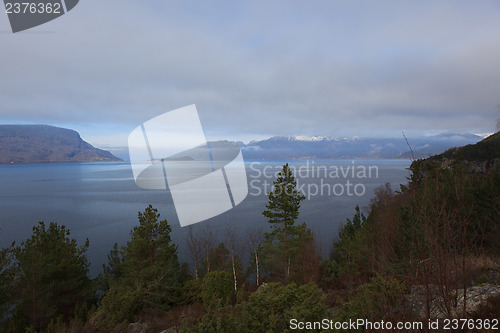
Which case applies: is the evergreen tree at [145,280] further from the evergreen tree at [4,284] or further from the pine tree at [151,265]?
the evergreen tree at [4,284]

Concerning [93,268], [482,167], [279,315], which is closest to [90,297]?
[93,268]

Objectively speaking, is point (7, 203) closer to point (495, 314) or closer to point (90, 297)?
point (90, 297)

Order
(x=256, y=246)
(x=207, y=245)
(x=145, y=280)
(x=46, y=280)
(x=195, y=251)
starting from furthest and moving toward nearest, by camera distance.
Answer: (x=256, y=246) → (x=195, y=251) → (x=207, y=245) → (x=145, y=280) → (x=46, y=280)

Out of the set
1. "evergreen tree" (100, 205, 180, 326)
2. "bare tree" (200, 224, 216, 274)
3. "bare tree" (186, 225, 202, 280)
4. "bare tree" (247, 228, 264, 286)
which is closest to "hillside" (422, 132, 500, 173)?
"bare tree" (247, 228, 264, 286)

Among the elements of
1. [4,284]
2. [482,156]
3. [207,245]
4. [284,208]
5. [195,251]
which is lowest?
[195,251]

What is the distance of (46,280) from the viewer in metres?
14.5

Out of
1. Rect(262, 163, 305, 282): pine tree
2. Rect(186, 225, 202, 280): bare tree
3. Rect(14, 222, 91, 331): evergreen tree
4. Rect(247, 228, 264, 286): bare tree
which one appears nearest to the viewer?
Rect(14, 222, 91, 331): evergreen tree

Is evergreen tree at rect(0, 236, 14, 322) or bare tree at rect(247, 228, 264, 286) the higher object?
evergreen tree at rect(0, 236, 14, 322)

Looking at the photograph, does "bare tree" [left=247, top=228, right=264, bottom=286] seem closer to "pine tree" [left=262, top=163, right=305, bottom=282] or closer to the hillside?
"pine tree" [left=262, top=163, right=305, bottom=282]

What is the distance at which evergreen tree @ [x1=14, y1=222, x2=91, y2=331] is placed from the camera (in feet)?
43.8

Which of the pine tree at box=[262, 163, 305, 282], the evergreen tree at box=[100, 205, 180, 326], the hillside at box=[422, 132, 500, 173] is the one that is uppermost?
the hillside at box=[422, 132, 500, 173]

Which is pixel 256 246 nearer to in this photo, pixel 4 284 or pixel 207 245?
pixel 207 245

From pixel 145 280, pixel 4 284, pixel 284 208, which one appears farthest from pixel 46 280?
pixel 284 208

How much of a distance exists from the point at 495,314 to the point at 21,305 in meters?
19.7
